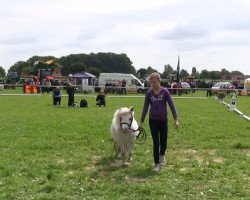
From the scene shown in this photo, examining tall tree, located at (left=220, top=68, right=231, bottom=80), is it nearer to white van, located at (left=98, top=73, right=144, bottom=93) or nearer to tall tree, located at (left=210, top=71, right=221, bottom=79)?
tall tree, located at (left=210, top=71, right=221, bottom=79)

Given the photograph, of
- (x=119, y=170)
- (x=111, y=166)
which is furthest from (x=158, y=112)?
(x=111, y=166)

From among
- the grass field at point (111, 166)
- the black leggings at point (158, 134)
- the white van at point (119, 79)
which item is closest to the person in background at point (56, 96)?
the grass field at point (111, 166)

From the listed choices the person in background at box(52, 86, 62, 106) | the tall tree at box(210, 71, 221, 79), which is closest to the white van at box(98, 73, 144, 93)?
the person in background at box(52, 86, 62, 106)

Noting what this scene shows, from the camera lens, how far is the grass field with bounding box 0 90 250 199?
6863mm

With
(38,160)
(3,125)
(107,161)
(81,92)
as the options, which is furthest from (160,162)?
(81,92)

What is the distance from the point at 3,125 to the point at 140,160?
7.40 metres

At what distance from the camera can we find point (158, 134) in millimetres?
8930

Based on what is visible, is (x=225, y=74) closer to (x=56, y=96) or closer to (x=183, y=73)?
(x=183, y=73)

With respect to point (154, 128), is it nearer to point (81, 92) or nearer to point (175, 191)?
point (175, 191)

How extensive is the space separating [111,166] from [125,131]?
74cm

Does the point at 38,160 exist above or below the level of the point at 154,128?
below

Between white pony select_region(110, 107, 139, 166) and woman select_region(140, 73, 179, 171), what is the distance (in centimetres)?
40

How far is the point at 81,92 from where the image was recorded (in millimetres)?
51875

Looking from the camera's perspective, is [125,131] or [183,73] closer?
[125,131]
